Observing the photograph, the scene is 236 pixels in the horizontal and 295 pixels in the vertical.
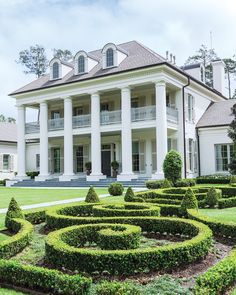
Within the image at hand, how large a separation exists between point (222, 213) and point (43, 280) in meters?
8.46

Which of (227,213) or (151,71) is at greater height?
(151,71)

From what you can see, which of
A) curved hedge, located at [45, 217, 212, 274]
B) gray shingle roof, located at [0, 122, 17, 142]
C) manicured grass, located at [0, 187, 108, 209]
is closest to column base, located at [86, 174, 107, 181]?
manicured grass, located at [0, 187, 108, 209]

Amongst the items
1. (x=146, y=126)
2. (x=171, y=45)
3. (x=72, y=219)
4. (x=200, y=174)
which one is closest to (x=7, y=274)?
(x=72, y=219)

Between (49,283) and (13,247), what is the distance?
2.15m

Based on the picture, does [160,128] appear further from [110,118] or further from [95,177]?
[95,177]

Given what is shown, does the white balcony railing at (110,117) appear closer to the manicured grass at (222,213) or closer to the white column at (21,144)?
the white column at (21,144)

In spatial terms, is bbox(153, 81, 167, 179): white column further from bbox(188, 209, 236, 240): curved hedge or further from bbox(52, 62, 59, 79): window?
bbox(188, 209, 236, 240): curved hedge

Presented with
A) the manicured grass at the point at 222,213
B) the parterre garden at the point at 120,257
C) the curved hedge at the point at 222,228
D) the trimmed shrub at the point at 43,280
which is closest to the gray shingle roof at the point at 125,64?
the manicured grass at the point at 222,213

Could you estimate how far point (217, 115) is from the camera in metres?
31.1

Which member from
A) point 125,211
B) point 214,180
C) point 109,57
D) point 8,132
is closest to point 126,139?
point 214,180

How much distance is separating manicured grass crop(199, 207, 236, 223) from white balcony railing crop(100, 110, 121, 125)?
1601 centimetres

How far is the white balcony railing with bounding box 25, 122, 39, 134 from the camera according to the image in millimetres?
33494

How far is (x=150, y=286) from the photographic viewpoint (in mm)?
5609

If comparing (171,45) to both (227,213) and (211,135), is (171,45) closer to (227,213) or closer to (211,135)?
(211,135)
